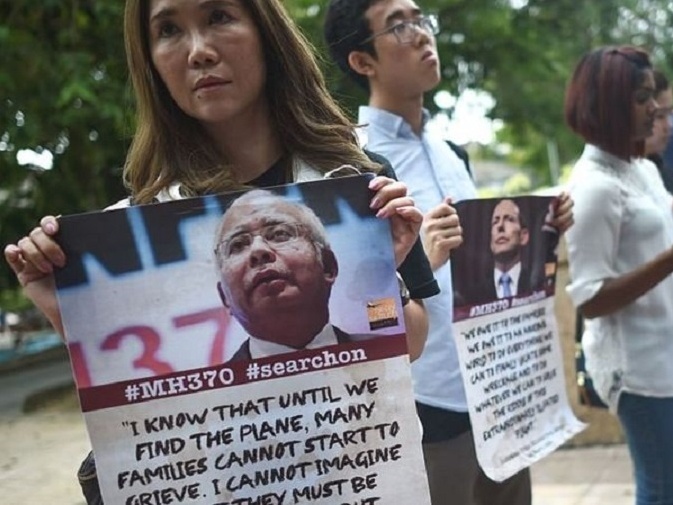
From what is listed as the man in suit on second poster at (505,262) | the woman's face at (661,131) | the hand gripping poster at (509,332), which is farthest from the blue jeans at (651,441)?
the woman's face at (661,131)

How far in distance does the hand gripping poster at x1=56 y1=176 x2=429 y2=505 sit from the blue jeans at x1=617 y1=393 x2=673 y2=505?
5.10 ft

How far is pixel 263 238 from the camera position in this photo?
1350mm

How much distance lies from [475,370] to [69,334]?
1160 mm

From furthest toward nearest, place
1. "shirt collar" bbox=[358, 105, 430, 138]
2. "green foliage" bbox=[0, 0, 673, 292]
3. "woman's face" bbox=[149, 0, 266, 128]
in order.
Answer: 1. "green foliage" bbox=[0, 0, 673, 292]
2. "shirt collar" bbox=[358, 105, 430, 138]
3. "woman's face" bbox=[149, 0, 266, 128]

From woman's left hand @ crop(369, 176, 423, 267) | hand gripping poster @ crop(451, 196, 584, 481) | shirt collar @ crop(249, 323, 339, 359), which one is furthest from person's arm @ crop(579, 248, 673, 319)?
shirt collar @ crop(249, 323, 339, 359)

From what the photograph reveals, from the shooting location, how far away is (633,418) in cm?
268

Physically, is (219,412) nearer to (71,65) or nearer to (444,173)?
(444,173)

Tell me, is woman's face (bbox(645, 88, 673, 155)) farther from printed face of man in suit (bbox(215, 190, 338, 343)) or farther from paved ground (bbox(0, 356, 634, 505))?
printed face of man in suit (bbox(215, 190, 338, 343))

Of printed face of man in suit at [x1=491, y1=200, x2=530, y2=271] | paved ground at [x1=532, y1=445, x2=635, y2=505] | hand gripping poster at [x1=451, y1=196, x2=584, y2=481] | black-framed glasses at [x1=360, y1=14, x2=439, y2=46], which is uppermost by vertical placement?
black-framed glasses at [x1=360, y1=14, x2=439, y2=46]

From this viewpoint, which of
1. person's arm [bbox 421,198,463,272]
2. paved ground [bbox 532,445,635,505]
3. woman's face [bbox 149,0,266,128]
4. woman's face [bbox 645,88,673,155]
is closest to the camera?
woman's face [bbox 149,0,266,128]

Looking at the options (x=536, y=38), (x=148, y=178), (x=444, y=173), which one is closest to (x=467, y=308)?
(x=444, y=173)

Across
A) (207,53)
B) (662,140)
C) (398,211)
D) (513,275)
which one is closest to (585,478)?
(662,140)

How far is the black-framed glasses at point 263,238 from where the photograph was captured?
135 centimetres

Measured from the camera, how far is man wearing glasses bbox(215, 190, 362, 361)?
135cm
